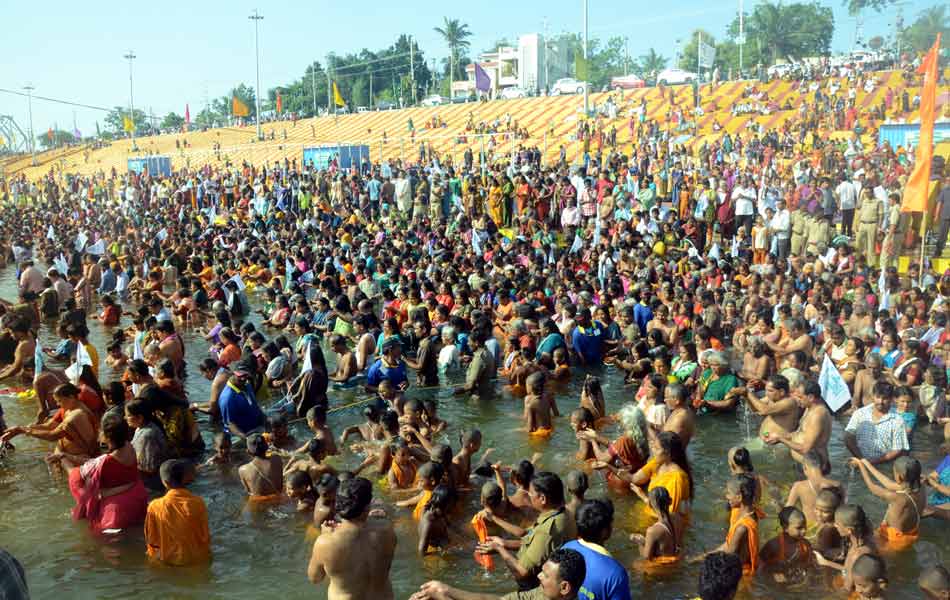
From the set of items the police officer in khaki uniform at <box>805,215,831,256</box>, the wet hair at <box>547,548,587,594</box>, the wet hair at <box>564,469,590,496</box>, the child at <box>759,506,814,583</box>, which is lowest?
the child at <box>759,506,814,583</box>

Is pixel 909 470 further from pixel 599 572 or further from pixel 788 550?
pixel 599 572

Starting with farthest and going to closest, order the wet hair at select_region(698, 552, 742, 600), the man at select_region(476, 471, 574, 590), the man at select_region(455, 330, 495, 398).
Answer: the man at select_region(455, 330, 495, 398) → the man at select_region(476, 471, 574, 590) → the wet hair at select_region(698, 552, 742, 600)

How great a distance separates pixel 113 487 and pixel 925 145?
36.1 feet

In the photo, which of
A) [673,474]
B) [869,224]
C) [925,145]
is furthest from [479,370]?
[869,224]

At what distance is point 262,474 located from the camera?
779 cm

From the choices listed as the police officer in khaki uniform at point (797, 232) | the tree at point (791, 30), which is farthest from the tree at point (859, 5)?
the police officer in khaki uniform at point (797, 232)

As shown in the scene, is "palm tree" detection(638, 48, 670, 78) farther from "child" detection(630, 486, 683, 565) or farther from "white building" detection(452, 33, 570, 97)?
"child" detection(630, 486, 683, 565)

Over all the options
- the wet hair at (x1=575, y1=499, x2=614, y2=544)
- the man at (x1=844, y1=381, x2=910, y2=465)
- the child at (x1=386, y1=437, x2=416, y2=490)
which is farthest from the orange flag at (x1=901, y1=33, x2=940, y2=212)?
the wet hair at (x1=575, y1=499, x2=614, y2=544)

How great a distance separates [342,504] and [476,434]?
255 centimetres

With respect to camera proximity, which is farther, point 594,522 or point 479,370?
point 479,370

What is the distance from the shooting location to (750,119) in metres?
34.9

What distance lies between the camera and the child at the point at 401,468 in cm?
763

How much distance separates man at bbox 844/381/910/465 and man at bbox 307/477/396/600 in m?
5.07

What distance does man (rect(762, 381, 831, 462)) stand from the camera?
7.80 m
